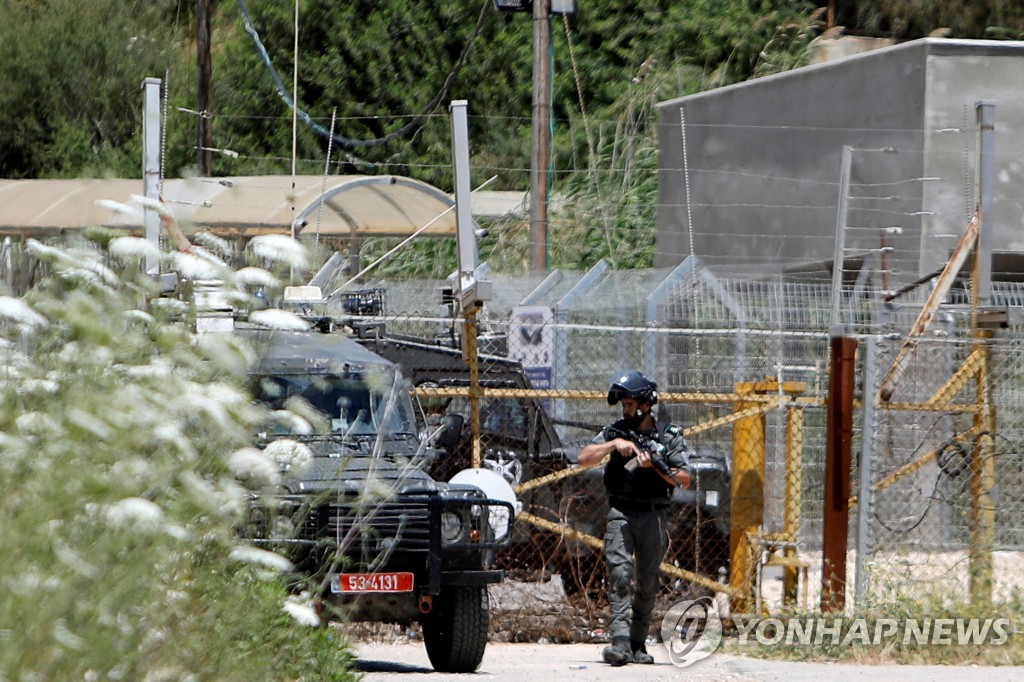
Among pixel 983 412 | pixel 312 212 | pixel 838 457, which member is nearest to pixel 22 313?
pixel 838 457

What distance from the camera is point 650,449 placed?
8.33m

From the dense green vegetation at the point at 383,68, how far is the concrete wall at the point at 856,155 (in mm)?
14381

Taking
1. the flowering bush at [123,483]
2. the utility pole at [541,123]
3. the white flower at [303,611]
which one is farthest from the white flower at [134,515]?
the utility pole at [541,123]

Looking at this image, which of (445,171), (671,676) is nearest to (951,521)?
(671,676)

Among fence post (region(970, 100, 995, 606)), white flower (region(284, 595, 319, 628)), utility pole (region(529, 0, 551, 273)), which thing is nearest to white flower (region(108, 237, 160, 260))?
white flower (region(284, 595, 319, 628))

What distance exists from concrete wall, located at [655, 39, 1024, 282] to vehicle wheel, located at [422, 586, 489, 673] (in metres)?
6.62

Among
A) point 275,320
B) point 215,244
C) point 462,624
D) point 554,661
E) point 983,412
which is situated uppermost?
point 215,244

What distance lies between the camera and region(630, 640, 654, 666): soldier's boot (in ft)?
27.8

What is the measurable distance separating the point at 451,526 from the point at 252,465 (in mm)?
3504

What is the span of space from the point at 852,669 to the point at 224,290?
4872 millimetres

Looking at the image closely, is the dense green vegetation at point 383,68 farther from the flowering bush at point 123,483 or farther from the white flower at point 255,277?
the flowering bush at point 123,483

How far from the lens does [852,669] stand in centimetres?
823

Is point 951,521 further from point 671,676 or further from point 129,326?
point 129,326

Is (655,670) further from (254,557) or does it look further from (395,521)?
(254,557)
